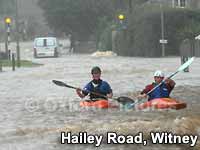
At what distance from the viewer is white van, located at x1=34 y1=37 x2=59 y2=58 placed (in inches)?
2303

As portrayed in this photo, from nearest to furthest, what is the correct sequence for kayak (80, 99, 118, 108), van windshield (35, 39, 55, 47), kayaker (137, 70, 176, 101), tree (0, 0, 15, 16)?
kayaker (137, 70, 176, 101) → kayak (80, 99, 118, 108) → van windshield (35, 39, 55, 47) → tree (0, 0, 15, 16)

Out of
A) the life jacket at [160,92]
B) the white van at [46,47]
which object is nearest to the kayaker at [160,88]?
the life jacket at [160,92]

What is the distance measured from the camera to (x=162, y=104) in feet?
52.8

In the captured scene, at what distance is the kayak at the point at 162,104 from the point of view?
15953 mm

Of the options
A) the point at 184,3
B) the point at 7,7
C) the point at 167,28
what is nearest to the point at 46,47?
the point at 167,28

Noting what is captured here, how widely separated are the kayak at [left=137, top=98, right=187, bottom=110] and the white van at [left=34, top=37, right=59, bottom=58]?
4237cm

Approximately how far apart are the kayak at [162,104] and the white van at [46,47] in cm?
4237

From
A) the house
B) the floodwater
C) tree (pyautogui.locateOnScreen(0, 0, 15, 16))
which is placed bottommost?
the floodwater

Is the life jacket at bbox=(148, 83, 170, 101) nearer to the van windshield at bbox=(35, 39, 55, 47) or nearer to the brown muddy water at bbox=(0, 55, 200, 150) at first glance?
the brown muddy water at bbox=(0, 55, 200, 150)

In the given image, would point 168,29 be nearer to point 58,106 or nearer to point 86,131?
point 58,106

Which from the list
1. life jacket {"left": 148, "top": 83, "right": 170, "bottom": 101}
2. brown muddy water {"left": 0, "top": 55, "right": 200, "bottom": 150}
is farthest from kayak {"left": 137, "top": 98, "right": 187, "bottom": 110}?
brown muddy water {"left": 0, "top": 55, "right": 200, "bottom": 150}

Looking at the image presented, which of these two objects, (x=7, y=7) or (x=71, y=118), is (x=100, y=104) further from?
(x=7, y=7)

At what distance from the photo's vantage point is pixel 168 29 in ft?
173
